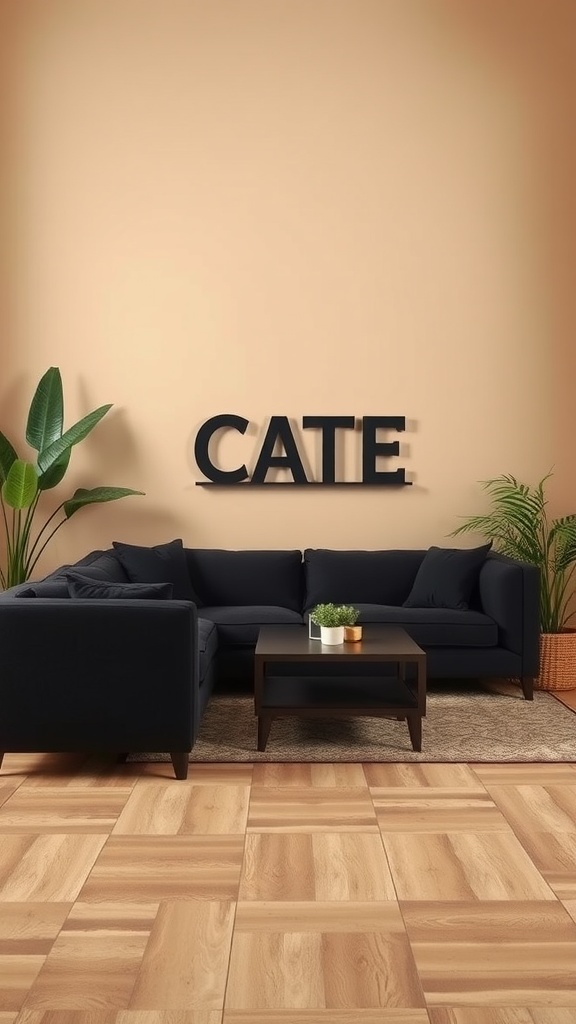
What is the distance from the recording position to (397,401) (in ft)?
21.4

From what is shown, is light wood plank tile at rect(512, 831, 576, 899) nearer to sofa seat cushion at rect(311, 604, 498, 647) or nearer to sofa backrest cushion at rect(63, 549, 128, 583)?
sofa seat cushion at rect(311, 604, 498, 647)

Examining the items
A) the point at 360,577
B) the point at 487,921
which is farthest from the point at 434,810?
the point at 360,577

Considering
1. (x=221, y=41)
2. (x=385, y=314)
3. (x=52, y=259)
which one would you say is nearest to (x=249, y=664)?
(x=385, y=314)

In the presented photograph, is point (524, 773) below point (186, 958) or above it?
below

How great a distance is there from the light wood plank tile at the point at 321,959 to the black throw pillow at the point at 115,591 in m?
1.68

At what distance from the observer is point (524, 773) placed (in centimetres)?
387

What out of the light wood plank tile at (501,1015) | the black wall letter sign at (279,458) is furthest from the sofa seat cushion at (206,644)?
the light wood plank tile at (501,1015)

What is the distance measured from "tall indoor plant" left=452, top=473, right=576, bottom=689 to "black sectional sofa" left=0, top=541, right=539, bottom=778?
0.33m

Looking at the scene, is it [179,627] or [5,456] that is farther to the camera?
[5,456]

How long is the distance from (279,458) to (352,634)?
216 centimetres

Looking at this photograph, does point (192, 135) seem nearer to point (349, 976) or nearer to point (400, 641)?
point (400, 641)

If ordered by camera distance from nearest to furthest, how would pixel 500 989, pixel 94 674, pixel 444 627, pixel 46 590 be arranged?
pixel 500 989 → pixel 94 674 → pixel 46 590 → pixel 444 627

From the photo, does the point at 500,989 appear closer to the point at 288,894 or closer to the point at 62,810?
the point at 288,894

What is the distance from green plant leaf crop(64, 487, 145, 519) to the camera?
6.13 m
